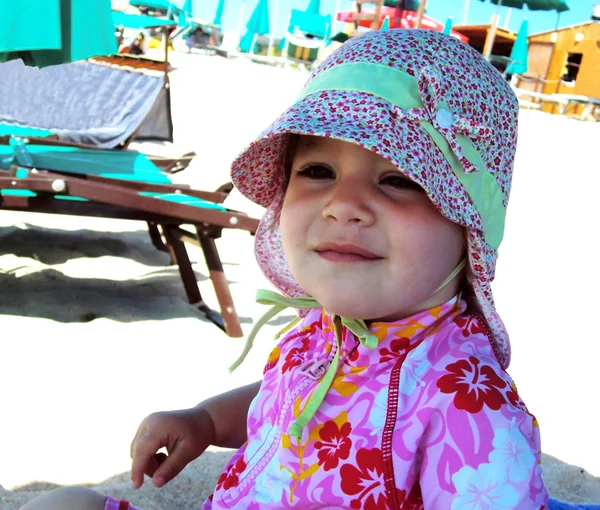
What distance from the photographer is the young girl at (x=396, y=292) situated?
0.98 meters

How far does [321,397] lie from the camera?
1073 mm

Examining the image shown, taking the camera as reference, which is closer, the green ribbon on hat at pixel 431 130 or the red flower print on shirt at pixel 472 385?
the red flower print on shirt at pixel 472 385

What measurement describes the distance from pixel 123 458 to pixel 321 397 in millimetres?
1151

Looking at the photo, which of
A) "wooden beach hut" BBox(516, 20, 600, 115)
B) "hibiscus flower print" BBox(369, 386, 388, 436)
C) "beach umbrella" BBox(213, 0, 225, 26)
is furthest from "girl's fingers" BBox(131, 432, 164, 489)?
"beach umbrella" BBox(213, 0, 225, 26)

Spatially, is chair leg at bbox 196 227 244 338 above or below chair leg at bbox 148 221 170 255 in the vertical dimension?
above

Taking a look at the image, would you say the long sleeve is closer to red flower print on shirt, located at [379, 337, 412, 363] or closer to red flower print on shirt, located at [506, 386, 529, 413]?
red flower print on shirt, located at [506, 386, 529, 413]

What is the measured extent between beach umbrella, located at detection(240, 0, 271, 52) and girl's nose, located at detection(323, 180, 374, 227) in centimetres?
2423

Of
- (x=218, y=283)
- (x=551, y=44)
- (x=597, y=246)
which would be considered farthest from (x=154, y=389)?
(x=551, y=44)

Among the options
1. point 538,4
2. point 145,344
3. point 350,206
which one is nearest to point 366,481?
point 350,206

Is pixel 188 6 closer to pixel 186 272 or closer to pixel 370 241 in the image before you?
pixel 186 272

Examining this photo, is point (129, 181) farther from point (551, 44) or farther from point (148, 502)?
point (551, 44)

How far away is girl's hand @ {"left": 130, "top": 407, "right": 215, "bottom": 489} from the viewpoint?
1.32 m

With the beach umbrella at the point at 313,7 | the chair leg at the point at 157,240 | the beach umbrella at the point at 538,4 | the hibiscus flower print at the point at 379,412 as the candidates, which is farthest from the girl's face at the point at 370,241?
the beach umbrella at the point at 313,7

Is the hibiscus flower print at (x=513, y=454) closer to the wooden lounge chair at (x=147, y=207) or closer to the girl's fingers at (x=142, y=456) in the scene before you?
the girl's fingers at (x=142, y=456)
